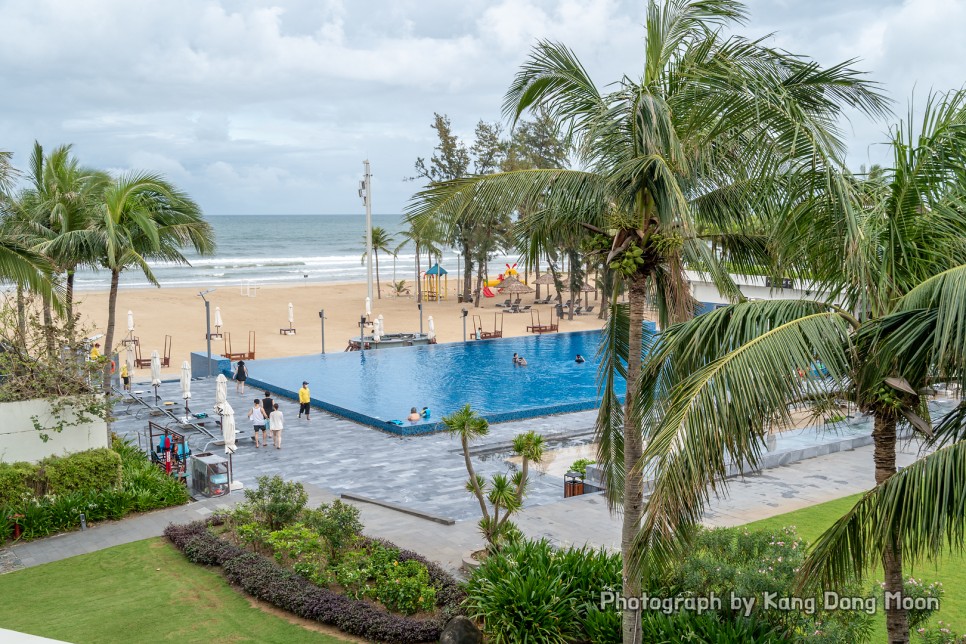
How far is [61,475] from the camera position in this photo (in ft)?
46.2

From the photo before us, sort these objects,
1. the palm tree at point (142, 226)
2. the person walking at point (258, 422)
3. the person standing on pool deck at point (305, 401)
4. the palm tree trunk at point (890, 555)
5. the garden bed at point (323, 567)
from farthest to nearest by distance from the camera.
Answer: the person standing on pool deck at point (305, 401)
the person walking at point (258, 422)
the palm tree at point (142, 226)
the garden bed at point (323, 567)
the palm tree trunk at point (890, 555)

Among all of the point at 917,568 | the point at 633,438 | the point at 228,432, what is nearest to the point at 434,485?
the point at 228,432

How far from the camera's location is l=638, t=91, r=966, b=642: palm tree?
16.5 feet

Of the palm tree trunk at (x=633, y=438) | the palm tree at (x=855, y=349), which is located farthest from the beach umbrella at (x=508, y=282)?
the palm tree at (x=855, y=349)

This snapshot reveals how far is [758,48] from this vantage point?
7422mm

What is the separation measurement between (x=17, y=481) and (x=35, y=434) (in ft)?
2.93

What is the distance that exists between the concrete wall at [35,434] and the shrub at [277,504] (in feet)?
12.0

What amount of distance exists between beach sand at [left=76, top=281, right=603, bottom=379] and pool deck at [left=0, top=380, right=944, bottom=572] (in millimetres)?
13125

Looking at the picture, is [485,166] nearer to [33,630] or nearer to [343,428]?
[343,428]

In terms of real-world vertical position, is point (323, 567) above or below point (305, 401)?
below

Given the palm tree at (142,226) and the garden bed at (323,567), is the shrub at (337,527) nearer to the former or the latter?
the garden bed at (323,567)

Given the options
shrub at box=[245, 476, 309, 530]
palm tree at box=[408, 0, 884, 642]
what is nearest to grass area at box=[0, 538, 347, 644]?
shrub at box=[245, 476, 309, 530]

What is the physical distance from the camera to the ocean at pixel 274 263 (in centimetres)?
7056

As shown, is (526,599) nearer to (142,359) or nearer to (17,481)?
(17,481)
